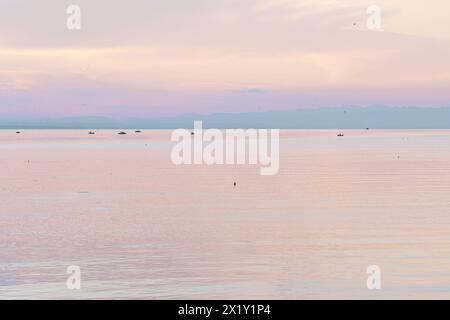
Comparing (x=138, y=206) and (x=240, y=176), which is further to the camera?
(x=240, y=176)

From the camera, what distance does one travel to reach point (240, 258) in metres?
35.1

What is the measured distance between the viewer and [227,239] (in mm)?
40219

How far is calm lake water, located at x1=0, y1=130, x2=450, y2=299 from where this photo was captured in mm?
29109

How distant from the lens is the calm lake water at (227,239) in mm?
29109

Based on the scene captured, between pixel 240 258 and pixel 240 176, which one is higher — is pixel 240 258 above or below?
below

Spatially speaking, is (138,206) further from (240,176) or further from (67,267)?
(240,176)

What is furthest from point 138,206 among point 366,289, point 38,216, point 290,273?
point 366,289

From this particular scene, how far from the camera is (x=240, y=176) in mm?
87938
